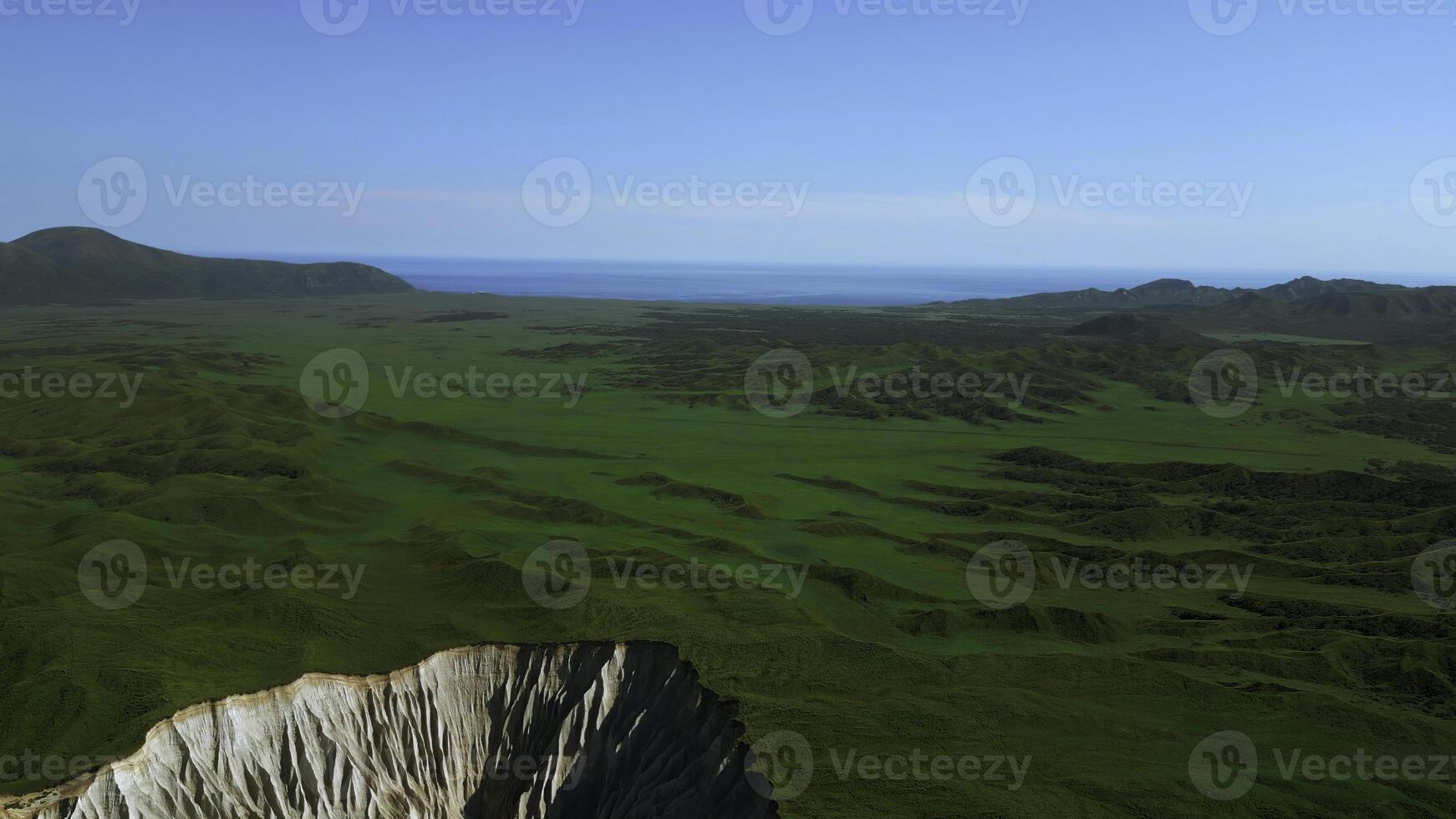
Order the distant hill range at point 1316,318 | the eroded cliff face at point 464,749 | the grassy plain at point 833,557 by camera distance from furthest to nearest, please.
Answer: the distant hill range at point 1316,318 → the grassy plain at point 833,557 → the eroded cliff face at point 464,749

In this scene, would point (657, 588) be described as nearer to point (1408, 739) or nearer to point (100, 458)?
point (1408, 739)

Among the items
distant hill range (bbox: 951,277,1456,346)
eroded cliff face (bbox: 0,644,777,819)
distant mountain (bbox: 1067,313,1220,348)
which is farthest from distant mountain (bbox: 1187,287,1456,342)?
eroded cliff face (bbox: 0,644,777,819)

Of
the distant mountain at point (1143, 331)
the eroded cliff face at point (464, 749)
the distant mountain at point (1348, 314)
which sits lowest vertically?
the eroded cliff face at point (464, 749)

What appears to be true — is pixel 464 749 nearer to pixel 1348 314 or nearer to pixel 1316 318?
pixel 1316 318

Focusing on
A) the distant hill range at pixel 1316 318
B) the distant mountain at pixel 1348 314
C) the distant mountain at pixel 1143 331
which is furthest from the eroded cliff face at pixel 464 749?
the distant mountain at pixel 1348 314

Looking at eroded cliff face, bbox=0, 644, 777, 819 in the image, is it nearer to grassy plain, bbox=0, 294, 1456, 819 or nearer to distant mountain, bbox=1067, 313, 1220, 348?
grassy plain, bbox=0, 294, 1456, 819

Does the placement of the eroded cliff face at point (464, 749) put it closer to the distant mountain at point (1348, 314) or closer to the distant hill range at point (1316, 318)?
the distant hill range at point (1316, 318)

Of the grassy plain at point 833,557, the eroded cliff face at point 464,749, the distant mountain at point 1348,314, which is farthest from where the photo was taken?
the distant mountain at point 1348,314

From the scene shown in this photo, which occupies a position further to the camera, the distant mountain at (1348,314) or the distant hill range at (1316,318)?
the distant mountain at (1348,314)

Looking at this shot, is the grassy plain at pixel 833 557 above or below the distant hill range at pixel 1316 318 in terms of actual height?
below
